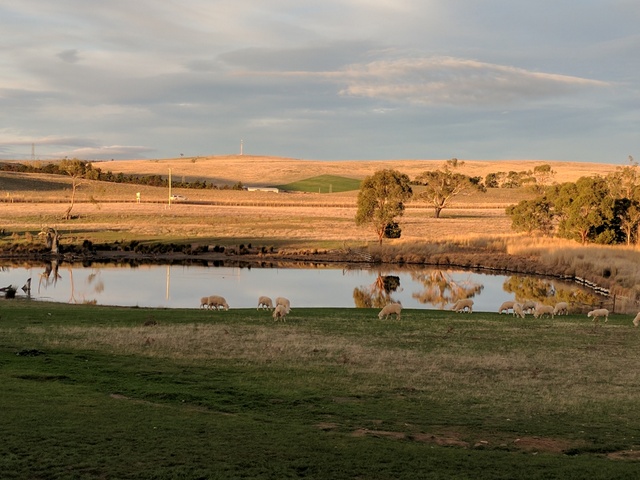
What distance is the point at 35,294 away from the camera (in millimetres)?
43406

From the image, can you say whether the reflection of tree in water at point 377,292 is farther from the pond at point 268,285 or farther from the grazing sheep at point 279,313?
the grazing sheep at point 279,313

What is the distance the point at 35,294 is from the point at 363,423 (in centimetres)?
3377

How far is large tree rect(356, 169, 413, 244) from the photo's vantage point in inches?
2859

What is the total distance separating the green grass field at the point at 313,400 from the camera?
36.0ft

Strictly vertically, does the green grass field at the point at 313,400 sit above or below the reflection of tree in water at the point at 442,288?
above

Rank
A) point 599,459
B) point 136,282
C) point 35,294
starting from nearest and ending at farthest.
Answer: point 599,459, point 35,294, point 136,282

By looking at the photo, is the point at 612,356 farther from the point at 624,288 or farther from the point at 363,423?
the point at 624,288

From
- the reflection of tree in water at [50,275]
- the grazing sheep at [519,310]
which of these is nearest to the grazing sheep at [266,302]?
the grazing sheep at [519,310]

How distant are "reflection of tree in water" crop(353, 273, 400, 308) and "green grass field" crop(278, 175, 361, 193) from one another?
125 meters

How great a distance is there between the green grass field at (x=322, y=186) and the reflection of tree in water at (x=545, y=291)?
127m

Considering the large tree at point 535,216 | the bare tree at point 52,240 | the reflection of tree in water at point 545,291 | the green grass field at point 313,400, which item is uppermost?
the large tree at point 535,216

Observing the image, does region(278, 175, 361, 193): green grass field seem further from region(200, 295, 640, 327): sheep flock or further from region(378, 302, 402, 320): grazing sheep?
region(378, 302, 402, 320): grazing sheep

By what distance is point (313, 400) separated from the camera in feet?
51.1

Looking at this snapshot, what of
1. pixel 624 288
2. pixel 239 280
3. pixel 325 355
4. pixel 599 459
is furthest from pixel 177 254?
pixel 599 459
